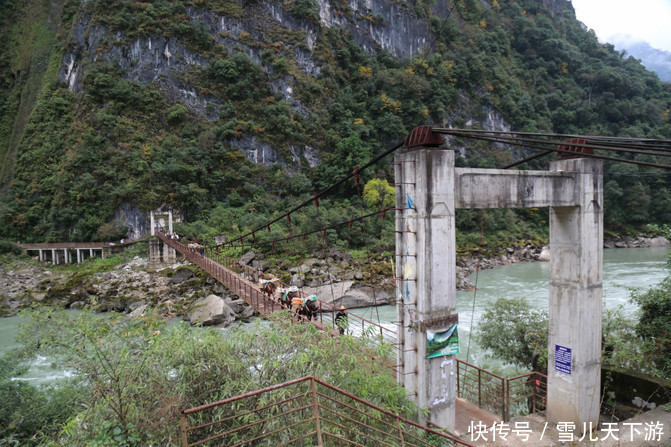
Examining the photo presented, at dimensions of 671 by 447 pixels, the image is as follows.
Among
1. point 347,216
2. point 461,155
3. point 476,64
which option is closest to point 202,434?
point 347,216

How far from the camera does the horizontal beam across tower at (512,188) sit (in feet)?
12.5

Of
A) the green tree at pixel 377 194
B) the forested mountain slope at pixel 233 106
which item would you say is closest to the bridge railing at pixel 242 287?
the forested mountain slope at pixel 233 106

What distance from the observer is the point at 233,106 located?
25.8 meters

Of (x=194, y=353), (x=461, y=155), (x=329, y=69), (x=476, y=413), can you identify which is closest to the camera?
(x=194, y=353)

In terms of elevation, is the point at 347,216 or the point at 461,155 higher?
the point at 461,155

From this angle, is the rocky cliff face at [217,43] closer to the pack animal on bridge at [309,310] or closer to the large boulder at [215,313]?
the large boulder at [215,313]

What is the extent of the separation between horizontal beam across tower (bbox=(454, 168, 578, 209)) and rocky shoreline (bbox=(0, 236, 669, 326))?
8168 mm

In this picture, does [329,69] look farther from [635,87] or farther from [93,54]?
[635,87]

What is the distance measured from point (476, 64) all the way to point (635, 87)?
17.2m

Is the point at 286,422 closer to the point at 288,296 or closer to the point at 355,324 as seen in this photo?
the point at 288,296

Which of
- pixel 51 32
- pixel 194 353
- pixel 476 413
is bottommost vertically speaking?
pixel 476 413

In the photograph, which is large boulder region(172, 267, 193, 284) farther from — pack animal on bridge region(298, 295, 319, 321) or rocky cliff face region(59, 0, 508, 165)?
pack animal on bridge region(298, 295, 319, 321)

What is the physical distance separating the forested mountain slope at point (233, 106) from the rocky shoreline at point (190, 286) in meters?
4.23

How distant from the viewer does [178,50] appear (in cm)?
2611
